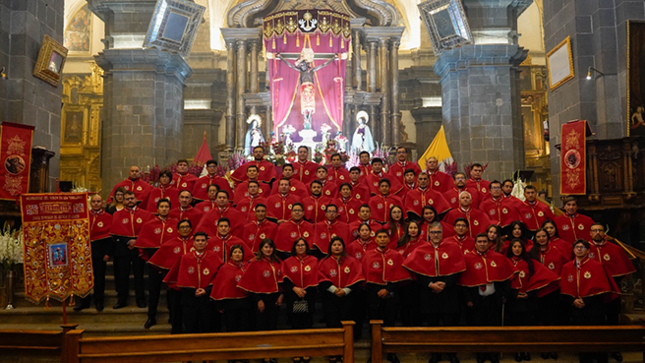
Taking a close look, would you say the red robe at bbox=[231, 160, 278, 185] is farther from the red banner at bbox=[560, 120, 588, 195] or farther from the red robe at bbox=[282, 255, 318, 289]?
the red banner at bbox=[560, 120, 588, 195]

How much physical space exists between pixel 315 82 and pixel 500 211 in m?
11.7

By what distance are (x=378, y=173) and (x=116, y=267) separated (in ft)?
14.4

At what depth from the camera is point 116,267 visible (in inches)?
308

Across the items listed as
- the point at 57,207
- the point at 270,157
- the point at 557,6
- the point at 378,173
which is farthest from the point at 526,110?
the point at 57,207

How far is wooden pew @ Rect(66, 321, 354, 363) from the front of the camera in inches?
199

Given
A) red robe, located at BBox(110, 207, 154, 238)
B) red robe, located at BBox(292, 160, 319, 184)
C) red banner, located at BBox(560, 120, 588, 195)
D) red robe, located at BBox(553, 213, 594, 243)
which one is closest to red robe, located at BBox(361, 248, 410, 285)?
red robe, located at BBox(553, 213, 594, 243)

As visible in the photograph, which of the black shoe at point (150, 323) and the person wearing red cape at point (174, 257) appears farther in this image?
the black shoe at point (150, 323)

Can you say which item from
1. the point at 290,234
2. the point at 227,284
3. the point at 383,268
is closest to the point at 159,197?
the point at 290,234

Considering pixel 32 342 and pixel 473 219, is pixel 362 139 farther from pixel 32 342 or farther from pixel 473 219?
pixel 32 342

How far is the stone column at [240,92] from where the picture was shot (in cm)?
1897

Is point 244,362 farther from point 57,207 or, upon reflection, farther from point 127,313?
point 57,207

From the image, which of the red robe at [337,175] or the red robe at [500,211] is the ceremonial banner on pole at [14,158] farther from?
the red robe at [500,211]

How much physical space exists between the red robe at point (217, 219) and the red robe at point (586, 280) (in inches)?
167

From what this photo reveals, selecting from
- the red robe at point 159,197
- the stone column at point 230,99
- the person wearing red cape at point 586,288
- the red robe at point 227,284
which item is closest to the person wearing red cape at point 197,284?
the red robe at point 227,284
